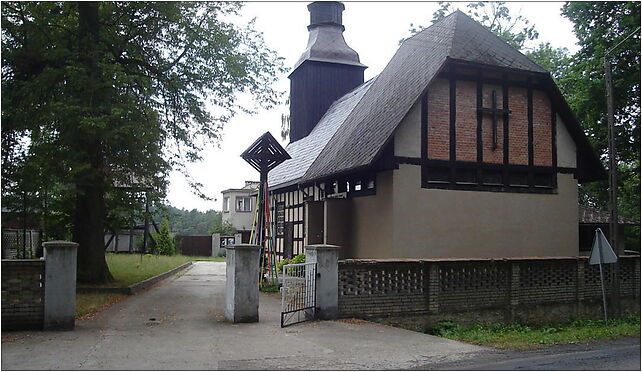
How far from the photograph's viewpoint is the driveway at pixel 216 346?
8.16 meters

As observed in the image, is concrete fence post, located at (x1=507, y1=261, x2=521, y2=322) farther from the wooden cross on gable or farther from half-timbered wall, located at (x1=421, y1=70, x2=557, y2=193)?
the wooden cross on gable

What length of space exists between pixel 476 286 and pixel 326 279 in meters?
3.91

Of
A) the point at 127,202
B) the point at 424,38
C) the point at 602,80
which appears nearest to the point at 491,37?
the point at 424,38

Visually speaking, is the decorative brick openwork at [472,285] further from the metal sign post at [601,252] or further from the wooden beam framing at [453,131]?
the wooden beam framing at [453,131]

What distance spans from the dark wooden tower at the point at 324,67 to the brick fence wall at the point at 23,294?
19.1m

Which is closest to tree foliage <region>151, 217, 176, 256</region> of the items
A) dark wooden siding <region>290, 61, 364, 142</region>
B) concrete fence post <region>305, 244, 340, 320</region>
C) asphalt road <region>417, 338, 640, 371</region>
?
dark wooden siding <region>290, 61, 364, 142</region>

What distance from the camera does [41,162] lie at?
15.3 m

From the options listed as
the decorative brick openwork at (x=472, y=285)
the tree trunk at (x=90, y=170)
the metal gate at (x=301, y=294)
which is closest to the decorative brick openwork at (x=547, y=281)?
the decorative brick openwork at (x=472, y=285)

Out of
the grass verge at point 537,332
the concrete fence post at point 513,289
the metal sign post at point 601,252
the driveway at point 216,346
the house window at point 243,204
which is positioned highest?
the house window at point 243,204

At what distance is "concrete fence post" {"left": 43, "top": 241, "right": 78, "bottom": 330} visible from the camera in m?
10.2

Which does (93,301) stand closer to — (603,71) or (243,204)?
(603,71)

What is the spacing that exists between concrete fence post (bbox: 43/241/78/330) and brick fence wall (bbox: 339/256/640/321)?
4.95 metres

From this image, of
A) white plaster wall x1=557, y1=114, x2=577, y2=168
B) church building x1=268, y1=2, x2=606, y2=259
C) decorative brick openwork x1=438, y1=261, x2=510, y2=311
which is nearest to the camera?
decorative brick openwork x1=438, y1=261, x2=510, y2=311

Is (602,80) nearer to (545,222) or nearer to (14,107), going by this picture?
(545,222)
